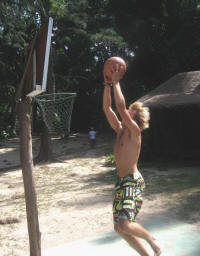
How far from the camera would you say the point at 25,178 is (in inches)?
146

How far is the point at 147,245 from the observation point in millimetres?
4281

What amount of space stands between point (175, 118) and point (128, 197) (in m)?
10.7

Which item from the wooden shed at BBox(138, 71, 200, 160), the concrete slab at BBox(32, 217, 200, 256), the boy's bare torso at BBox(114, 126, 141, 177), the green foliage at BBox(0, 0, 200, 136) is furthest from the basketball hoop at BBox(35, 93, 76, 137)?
the green foliage at BBox(0, 0, 200, 136)

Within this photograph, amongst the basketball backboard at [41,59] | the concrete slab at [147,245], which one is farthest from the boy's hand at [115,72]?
the concrete slab at [147,245]

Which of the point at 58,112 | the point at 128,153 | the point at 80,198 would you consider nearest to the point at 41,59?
the point at 128,153

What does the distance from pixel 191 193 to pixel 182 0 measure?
16132 millimetres

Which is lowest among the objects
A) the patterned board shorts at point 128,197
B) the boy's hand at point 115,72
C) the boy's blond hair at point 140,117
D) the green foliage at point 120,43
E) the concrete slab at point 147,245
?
the concrete slab at point 147,245

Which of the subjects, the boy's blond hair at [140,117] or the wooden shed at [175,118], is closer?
the boy's blond hair at [140,117]

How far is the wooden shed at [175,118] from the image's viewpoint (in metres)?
11.4

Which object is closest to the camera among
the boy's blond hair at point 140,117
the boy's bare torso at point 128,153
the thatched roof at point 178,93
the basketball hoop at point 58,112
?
the boy's bare torso at point 128,153

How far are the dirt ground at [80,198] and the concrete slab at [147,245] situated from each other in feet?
0.98

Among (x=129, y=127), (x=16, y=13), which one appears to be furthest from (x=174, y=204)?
(x=16, y=13)

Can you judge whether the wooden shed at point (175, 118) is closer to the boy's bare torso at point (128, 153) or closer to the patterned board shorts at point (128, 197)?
the boy's bare torso at point (128, 153)

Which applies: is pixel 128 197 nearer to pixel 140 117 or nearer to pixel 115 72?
pixel 140 117
